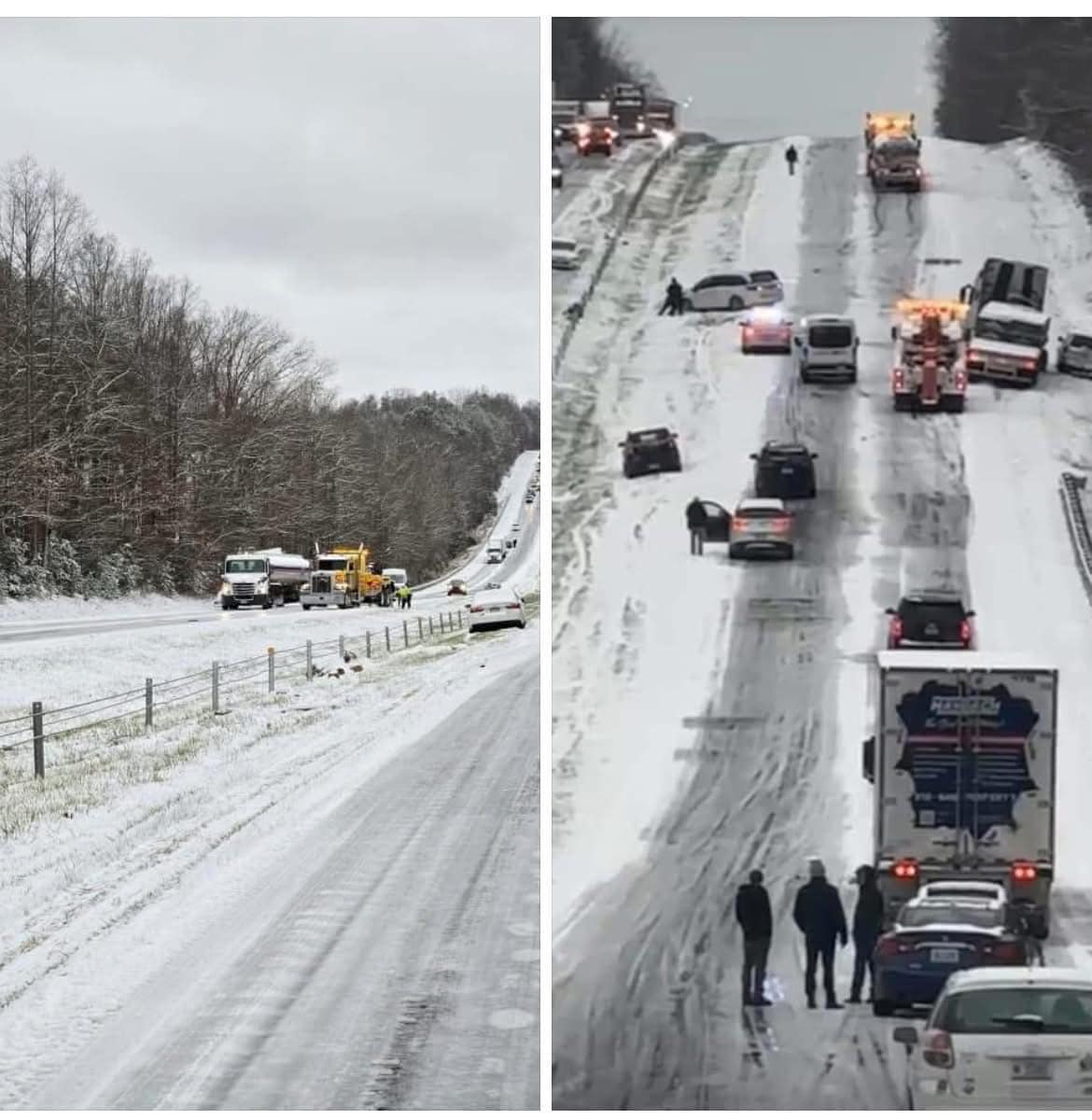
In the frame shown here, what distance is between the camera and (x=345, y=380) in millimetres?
8234

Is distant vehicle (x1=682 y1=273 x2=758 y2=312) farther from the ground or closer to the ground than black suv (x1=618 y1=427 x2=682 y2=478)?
farther from the ground

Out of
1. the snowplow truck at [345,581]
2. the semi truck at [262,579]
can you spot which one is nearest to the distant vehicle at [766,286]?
the snowplow truck at [345,581]

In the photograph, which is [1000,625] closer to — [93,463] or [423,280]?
[423,280]

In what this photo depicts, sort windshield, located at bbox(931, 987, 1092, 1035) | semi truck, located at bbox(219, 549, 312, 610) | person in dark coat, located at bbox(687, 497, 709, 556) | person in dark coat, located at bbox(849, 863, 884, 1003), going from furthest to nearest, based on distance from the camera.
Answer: semi truck, located at bbox(219, 549, 312, 610)
person in dark coat, located at bbox(687, 497, 709, 556)
person in dark coat, located at bbox(849, 863, 884, 1003)
windshield, located at bbox(931, 987, 1092, 1035)

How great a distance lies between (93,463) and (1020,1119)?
4.92m

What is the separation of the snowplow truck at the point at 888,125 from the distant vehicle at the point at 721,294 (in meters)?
0.84

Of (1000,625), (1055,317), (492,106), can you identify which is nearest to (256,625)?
(492,106)

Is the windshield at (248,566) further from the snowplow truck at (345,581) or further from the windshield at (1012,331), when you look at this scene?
the windshield at (1012,331)

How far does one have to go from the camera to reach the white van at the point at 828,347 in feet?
25.8

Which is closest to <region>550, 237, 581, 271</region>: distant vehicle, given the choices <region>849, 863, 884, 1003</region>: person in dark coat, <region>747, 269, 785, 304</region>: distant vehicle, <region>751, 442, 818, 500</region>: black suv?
<region>747, 269, 785, 304</region>: distant vehicle

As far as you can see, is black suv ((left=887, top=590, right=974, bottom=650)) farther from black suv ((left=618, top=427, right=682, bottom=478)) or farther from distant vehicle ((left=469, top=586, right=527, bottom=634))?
distant vehicle ((left=469, top=586, right=527, bottom=634))

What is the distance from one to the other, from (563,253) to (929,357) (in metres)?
1.73

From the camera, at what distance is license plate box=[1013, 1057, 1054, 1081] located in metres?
7.21

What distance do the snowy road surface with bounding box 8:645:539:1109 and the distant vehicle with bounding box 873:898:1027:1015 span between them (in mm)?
1531
